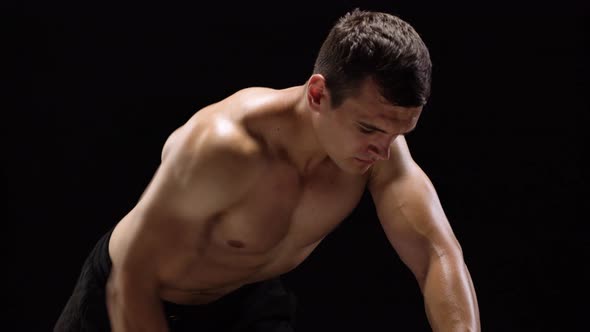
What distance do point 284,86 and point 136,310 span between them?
1.07 metres

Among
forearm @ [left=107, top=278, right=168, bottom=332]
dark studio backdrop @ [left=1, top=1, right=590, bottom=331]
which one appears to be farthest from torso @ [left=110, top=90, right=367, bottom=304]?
dark studio backdrop @ [left=1, top=1, right=590, bottom=331]

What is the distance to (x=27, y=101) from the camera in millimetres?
2309

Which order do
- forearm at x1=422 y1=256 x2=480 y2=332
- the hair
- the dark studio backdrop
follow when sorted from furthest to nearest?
the dark studio backdrop → forearm at x1=422 y1=256 x2=480 y2=332 → the hair

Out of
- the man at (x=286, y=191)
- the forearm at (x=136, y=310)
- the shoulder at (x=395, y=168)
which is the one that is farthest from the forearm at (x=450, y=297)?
the forearm at (x=136, y=310)

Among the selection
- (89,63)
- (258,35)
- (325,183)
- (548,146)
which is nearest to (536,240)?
(548,146)

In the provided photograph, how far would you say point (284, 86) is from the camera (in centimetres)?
241

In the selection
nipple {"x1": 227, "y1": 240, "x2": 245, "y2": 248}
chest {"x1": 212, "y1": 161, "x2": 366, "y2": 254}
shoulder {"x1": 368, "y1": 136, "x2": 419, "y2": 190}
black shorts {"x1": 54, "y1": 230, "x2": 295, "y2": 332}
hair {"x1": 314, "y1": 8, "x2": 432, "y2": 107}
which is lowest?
black shorts {"x1": 54, "y1": 230, "x2": 295, "y2": 332}

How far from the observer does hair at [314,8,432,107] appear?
136 centimetres

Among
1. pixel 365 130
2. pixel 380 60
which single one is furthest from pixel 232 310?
pixel 380 60

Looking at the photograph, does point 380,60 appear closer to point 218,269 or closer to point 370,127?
point 370,127

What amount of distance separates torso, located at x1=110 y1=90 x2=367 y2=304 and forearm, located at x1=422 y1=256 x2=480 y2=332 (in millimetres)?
204

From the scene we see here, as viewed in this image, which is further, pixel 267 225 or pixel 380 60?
pixel 267 225

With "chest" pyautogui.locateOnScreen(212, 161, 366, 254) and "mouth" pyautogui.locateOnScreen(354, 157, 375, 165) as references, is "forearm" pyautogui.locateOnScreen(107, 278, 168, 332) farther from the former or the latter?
"mouth" pyautogui.locateOnScreen(354, 157, 375, 165)

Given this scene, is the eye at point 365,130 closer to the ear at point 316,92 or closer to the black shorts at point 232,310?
the ear at point 316,92
